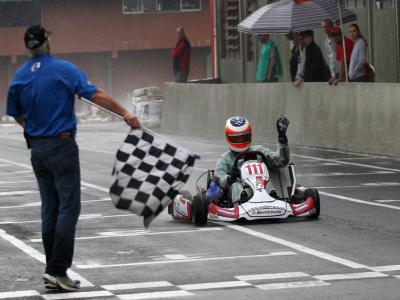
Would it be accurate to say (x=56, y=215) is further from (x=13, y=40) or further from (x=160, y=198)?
(x=13, y=40)

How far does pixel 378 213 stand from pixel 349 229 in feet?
4.76

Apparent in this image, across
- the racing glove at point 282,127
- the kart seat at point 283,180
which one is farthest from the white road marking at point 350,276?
the kart seat at point 283,180

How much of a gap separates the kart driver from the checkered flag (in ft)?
12.2

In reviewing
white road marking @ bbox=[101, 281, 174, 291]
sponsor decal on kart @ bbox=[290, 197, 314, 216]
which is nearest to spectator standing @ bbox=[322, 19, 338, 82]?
sponsor decal on kart @ bbox=[290, 197, 314, 216]

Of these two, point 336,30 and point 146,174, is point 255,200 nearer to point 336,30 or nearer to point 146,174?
point 146,174

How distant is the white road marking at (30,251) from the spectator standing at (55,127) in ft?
1.01

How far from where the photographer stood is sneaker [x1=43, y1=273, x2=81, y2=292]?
1030 cm

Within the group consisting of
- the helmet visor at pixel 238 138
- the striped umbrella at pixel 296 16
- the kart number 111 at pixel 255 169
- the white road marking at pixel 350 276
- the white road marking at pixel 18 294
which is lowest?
the white road marking at pixel 350 276

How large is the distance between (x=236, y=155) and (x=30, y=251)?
3.22 metres

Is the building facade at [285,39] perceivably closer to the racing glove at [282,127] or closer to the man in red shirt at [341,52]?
the man in red shirt at [341,52]

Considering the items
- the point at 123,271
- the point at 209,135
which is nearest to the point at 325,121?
the point at 209,135

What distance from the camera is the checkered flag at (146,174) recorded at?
1080 centimetres

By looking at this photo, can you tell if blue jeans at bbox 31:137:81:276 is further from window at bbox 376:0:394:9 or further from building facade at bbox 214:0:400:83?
window at bbox 376:0:394:9

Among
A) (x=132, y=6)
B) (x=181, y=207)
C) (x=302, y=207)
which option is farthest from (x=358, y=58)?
(x=132, y=6)
